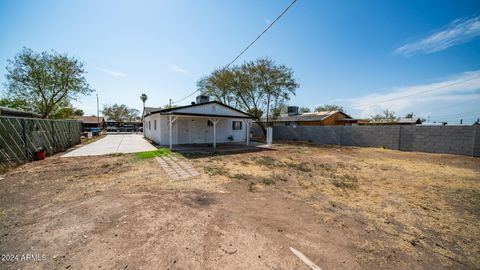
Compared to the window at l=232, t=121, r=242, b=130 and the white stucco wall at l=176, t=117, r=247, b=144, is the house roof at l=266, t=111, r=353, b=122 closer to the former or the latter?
the window at l=232, t=121, r=242, b=130

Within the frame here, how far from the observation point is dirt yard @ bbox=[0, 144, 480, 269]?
2.36 meters

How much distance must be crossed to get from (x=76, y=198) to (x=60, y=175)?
2791 mm

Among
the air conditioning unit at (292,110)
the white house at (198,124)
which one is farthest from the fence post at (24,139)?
the air conditioning unit at (292,110)

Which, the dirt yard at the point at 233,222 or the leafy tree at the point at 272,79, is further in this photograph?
the leafy tree at the point at 272,79

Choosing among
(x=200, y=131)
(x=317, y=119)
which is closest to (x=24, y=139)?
(x=200, y=131)

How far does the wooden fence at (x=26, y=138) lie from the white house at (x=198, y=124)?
562 centimetres

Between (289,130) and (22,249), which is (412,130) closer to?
(289,130)

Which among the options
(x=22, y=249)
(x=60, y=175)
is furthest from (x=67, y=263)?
(x=60, y=175)

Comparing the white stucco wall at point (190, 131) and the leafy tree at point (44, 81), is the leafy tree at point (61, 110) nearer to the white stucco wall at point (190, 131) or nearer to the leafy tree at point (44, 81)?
the leafy tree at point (44, 81)

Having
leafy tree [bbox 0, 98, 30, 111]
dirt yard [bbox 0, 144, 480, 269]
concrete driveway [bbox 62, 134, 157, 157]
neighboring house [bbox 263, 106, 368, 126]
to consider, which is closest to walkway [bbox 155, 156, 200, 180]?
dirt yard [bbox 0, 144, 480, 269]

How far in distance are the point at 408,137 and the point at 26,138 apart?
839 inches

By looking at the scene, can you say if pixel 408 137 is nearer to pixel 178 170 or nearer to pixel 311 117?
pixel 311 117

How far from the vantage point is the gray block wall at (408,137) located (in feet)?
34.3

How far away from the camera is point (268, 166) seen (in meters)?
7.93
